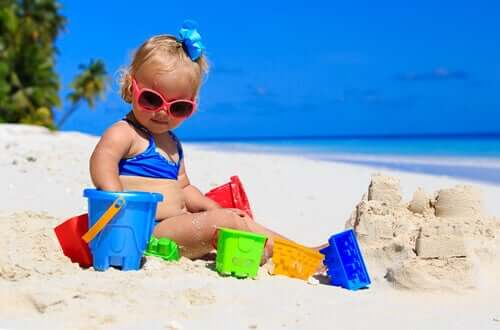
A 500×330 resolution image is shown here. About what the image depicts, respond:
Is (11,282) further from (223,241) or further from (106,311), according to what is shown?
(223,241)

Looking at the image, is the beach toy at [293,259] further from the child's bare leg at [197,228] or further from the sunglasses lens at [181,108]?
the sunglasses lens at [181,108]

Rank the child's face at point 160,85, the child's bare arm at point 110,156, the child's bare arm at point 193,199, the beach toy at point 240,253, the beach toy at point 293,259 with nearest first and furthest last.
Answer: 1. the beach toy at point 240,253
2. the child's bare arm at point 110,156
3. the beach toy at point 293,259
4. the child's face at point 160,85
5. the child's bare arm at point 193,199

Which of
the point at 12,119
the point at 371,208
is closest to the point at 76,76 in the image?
the point at 12,119

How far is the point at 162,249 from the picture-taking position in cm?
328

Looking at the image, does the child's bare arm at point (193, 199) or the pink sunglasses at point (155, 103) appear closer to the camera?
the pink sunglasses at point (155, 103)

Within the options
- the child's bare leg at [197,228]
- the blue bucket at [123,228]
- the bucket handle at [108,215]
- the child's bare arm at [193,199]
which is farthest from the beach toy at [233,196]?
the bucket handle at [108,215]

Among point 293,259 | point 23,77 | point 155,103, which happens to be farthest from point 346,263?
point 23,77

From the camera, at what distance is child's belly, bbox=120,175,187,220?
11.3ft

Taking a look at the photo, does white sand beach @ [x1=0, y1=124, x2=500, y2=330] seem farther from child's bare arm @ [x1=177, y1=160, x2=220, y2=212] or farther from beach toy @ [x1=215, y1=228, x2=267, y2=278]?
child's bare arm @ [x1=177, y1=160, x2=220, y2=212]

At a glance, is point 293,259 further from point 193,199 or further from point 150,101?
point 150,101

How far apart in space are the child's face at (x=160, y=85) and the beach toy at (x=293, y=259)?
0.85 metres

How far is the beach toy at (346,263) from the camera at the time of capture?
3.21m

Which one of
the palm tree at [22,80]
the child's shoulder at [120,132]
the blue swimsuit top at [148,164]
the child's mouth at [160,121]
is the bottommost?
the blue swimsuit top at [148,164]

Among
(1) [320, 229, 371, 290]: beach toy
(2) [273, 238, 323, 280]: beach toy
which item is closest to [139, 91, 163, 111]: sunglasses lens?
(2) [273, 238, 323, 280]: beach toy
